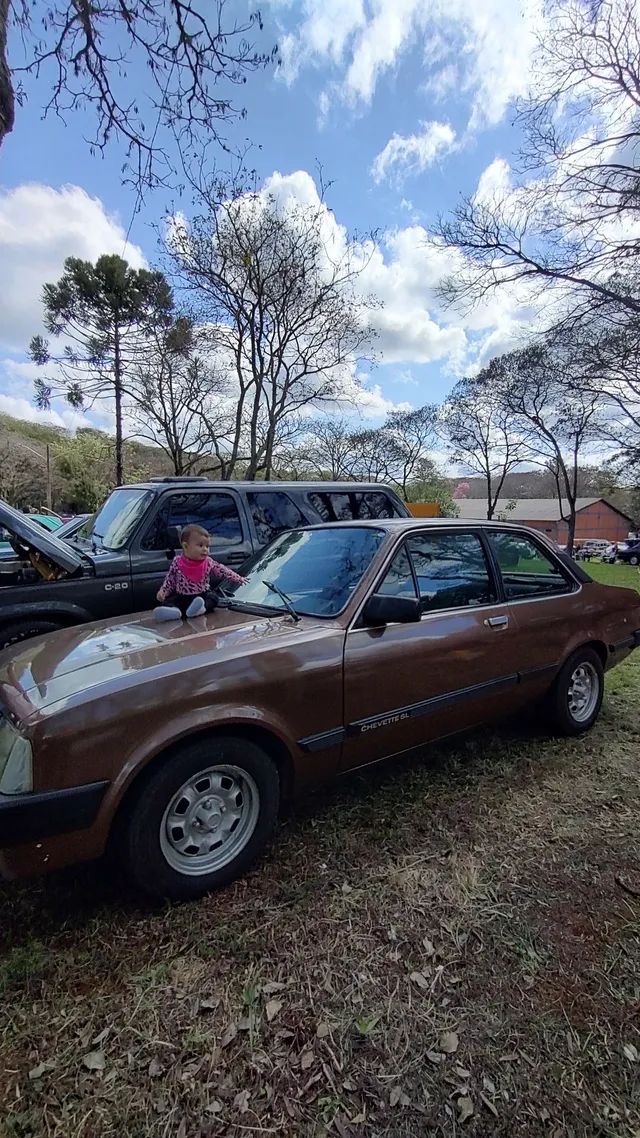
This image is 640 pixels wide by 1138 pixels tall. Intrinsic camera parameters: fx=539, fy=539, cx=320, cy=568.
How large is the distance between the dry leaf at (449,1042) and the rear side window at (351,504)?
15.5ft

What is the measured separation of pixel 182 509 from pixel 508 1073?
15.5 ft

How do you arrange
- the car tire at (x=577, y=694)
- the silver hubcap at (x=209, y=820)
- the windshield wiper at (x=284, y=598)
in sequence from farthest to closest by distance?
the car tire at (x=577, y=694)
the windshield wiper at (x=284, y=598)
the silver hubcap at (x=209, y=820)

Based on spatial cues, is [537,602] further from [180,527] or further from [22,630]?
[22,630]

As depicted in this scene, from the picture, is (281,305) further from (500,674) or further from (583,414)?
(583,414)

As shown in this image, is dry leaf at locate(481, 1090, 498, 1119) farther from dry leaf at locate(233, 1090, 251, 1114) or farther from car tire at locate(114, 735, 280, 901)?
car tire at locate(114, 735, 280, 901)

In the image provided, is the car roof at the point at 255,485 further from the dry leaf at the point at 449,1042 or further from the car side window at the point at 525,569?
the dry leaf at the point at 449,1042

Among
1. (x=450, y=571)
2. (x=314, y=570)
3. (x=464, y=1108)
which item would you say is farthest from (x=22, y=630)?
(x=464, y=1108)

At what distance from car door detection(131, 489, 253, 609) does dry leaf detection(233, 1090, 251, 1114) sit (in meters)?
3.77

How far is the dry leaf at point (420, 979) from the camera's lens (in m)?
1.94

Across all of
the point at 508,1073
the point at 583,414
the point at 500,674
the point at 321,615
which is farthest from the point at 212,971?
the point at 583,414

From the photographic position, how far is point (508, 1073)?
5.38 ft

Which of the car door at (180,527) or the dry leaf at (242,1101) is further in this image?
the car door at (180,527)

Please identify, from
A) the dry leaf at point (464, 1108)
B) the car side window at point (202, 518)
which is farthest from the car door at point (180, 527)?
the dry leaf at point (464, 1108)

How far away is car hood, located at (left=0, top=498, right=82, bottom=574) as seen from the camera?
4.39 m
